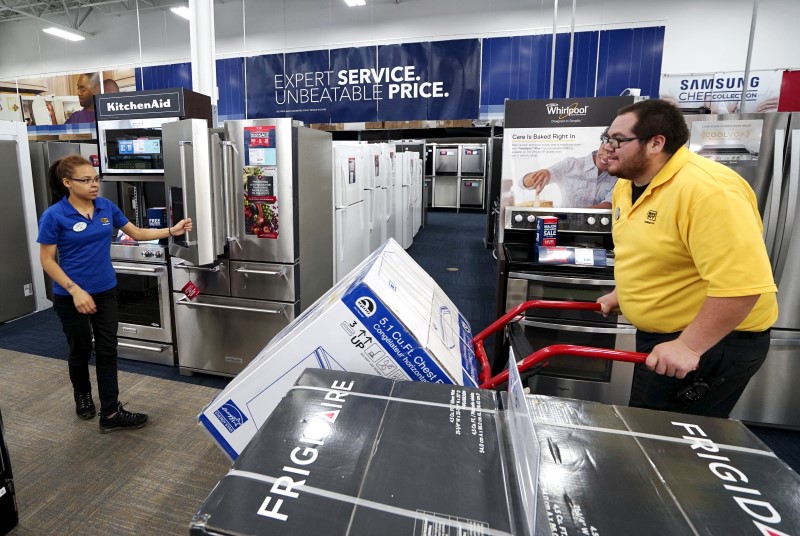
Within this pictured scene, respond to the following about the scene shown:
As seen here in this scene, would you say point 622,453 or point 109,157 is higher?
point 109,157

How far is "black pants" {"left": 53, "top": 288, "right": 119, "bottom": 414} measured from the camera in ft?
8.61

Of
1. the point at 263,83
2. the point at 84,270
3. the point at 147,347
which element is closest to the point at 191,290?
the point at 147,347

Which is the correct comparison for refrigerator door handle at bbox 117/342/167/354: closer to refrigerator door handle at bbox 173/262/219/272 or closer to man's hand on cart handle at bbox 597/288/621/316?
refrigerator door handle at bbox 173/262/219/272

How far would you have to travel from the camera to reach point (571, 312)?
3029 mm

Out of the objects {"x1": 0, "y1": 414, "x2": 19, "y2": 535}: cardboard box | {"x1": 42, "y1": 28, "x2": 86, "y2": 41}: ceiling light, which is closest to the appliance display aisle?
{"x1": 0, "y1": 414, "x2": 19, "y2": 535}: cardboard box

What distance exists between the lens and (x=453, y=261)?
761 centimetres

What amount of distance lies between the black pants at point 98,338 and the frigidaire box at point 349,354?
1.80 meters

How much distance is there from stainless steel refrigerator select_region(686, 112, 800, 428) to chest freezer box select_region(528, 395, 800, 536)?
2.40 m

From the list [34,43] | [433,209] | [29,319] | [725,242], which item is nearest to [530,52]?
[433,209]

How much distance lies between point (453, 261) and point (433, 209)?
21.3 feet

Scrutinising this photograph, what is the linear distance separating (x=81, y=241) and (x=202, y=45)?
224cm

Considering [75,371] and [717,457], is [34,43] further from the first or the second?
[717,457]

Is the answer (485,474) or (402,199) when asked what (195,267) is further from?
(402,199)

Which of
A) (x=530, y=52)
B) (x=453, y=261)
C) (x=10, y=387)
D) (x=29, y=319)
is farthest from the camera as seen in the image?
(x=530, y=52)
